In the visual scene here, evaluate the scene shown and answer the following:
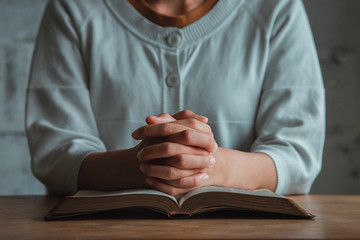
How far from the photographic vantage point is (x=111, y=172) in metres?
0.87

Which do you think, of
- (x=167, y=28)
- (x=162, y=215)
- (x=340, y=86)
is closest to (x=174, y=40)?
(x=167, y=28)

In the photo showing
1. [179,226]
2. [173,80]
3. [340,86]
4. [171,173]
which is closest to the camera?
[179,226]

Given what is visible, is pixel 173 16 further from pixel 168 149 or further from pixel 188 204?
pixel 188 204

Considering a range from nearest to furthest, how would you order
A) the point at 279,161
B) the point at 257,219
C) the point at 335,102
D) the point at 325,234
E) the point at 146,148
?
the point at 325,234
the point at 257,219
the point at 146,148
the point at 279,161
the point at 335,102

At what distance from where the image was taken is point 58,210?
0.63 meters

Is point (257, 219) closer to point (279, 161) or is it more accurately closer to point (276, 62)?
point (279, 161)

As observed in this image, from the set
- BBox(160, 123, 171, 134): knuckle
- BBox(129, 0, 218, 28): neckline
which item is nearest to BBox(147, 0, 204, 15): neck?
BBox(129, 0, 218, 28): neckline

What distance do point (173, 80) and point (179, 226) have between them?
0.62m

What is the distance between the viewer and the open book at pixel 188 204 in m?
0.62

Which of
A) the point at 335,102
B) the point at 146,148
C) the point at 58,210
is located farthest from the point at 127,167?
the point at 335,102

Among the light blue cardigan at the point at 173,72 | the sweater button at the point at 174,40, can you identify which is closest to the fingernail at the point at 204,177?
the light blue cardigan at the point at 173,72

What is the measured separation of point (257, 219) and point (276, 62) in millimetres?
621

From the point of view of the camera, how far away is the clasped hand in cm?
75

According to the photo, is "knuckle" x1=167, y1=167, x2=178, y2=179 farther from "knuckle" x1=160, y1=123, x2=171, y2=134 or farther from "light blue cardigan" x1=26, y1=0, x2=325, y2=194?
"light blue cardigan" x1=26, y1=0, x2=325, y2=194
